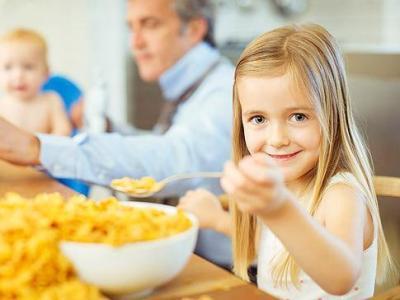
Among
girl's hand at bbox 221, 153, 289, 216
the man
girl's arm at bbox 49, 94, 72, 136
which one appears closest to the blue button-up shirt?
the man

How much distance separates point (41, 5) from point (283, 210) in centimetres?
353

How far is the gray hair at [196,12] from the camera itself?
250cm

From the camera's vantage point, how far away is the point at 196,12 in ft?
8.24

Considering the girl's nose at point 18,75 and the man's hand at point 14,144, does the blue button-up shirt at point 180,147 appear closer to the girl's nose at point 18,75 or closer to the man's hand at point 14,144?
the man's hand at point 14,144

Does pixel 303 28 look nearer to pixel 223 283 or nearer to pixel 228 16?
pixel 223 283

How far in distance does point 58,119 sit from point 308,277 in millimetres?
1806

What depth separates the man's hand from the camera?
1.72 m

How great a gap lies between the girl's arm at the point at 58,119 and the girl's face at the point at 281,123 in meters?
1.70

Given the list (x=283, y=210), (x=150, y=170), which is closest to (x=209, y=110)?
(x=150, y=170)

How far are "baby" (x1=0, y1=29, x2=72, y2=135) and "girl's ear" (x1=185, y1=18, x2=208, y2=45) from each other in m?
0.69

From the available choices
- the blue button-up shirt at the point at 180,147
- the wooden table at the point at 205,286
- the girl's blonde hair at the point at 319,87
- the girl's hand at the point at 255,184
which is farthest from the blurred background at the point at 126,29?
the girl's hand at the point at 255,184

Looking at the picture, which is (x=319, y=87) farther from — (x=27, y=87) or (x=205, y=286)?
(x=27, y=87)

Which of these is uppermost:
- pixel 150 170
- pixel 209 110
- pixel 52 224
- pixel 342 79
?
pixel 342 79

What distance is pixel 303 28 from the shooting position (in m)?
1.28
